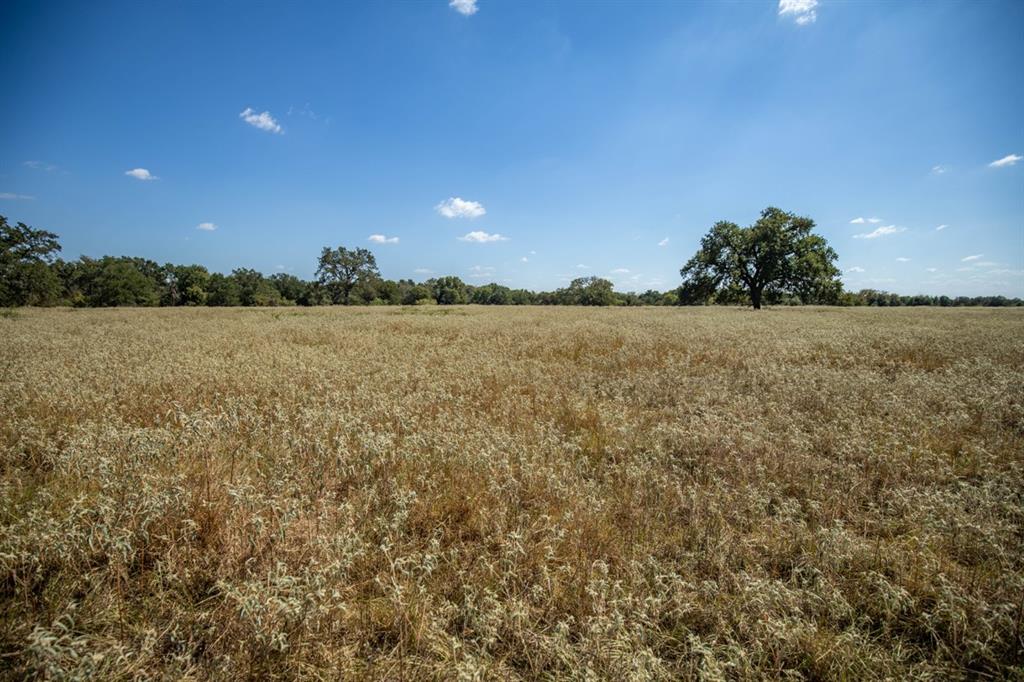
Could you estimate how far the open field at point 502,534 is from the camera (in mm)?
2162

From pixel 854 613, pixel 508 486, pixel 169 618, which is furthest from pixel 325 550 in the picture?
pixel 854 613

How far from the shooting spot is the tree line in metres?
44.8

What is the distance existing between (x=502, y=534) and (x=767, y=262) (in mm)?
53115

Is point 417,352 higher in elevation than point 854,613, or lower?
higher

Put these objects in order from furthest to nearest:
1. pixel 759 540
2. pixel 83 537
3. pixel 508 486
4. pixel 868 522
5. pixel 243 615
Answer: pixel 508 486 → pixel 868 522 → pixel 759 540 → pixel 83 537 → pixel 243 615

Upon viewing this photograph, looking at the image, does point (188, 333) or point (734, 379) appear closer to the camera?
point (734, 379)

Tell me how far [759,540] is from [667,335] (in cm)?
1136

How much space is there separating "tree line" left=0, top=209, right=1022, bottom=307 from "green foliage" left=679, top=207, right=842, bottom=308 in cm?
11

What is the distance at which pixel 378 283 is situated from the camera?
11450 cm

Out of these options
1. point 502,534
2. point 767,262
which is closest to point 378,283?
point 767,262

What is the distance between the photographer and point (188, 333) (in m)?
14.0

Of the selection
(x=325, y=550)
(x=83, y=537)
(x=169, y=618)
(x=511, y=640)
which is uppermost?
(x=83, y=537)

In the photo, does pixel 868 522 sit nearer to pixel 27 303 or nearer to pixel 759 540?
pixel 759 540

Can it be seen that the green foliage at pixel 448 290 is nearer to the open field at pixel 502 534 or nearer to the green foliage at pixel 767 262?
the green foliage at pixel 767 262
